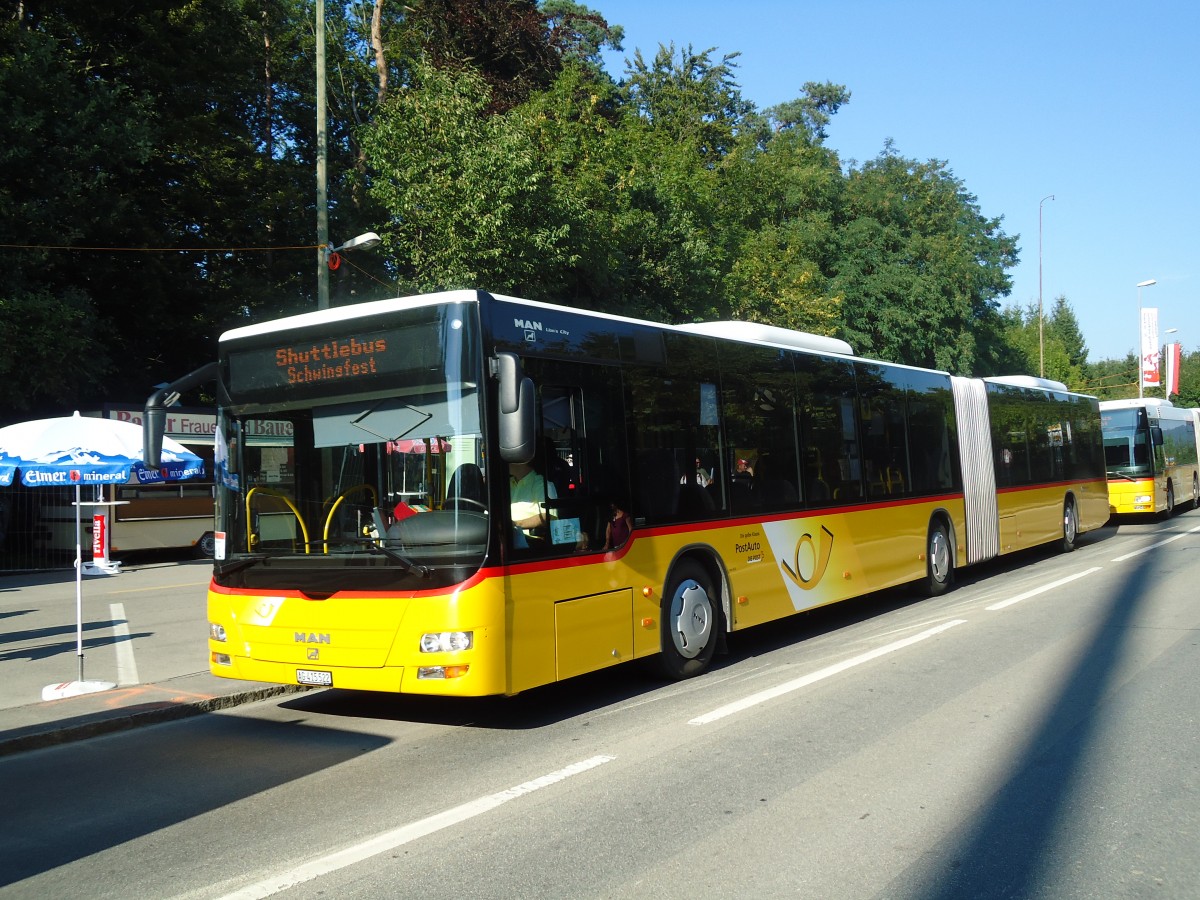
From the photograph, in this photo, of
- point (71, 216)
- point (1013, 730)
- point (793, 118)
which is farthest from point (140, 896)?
point (793, 118)

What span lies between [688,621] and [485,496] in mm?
2760

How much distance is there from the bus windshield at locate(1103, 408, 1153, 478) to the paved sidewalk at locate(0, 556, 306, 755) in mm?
21893

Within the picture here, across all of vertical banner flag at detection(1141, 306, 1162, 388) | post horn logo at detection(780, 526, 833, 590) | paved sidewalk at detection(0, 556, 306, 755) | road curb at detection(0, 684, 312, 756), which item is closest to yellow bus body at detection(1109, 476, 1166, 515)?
post horn logo at detection(780, 526, 833, 590)

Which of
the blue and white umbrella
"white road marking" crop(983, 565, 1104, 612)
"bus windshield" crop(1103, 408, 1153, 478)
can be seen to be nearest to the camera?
the blue and white umbrella

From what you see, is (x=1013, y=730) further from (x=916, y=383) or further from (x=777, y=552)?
(x=916, y=383)

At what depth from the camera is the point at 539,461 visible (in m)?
7.09

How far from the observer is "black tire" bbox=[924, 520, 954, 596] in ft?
44.8

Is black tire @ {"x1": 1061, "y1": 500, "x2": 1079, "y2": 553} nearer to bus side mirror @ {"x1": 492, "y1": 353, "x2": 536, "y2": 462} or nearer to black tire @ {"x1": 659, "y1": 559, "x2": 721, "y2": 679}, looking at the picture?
black tire @ {"x1": 659, "y1": 559, "x2": 721, "y2": 679}

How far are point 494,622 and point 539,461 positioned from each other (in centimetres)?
118

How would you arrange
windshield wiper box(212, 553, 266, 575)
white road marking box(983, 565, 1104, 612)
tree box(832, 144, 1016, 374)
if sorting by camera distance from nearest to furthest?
windshield wiper box(212, 553, 266, 575)
white road marking box(983, 565, 1104, 612)
tree box(832, 144, 1016, 374)

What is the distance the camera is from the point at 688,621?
8602 mm

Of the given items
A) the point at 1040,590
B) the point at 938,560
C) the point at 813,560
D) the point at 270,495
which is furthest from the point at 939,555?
the point at 270,495

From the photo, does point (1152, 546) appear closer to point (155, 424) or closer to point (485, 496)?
point (485, 496)

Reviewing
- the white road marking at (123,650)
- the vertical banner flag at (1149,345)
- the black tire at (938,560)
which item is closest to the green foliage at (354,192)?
the white road marking at (123,650)
